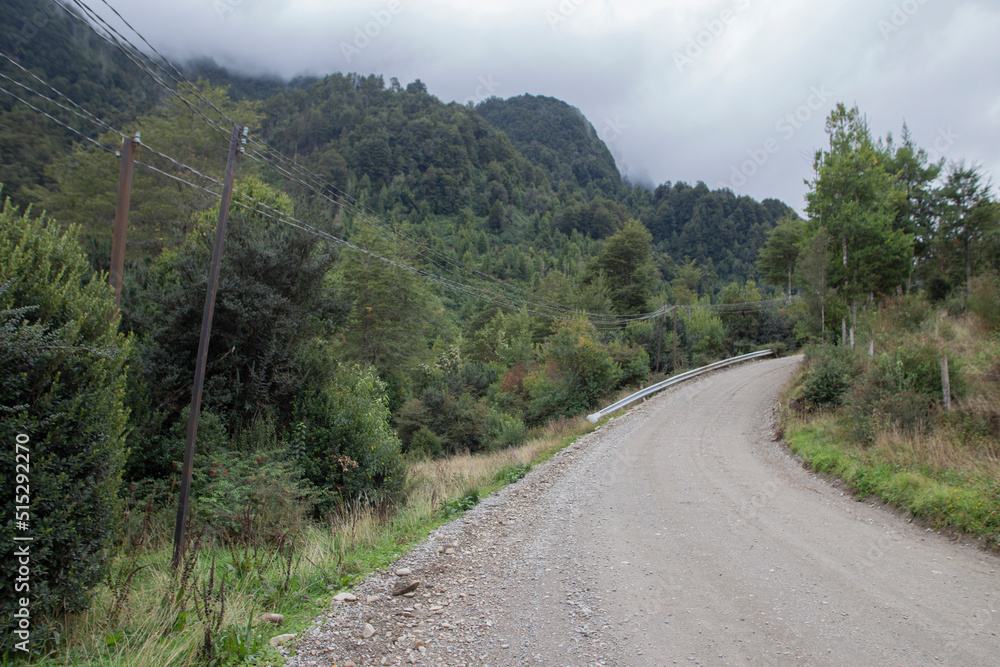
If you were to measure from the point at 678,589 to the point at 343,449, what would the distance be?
953 centimetres

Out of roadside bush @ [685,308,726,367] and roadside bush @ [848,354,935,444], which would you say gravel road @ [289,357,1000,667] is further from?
roadside bush @ [685,308,726,367]

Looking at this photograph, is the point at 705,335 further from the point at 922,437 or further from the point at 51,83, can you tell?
the point at 51,83

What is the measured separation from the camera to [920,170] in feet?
79.6

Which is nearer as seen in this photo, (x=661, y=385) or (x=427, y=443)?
(x=661, y=385)

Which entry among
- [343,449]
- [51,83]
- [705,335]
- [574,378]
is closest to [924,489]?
[343,449]

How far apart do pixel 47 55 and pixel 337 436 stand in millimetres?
41440

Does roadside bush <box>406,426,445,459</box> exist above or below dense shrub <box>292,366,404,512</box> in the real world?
below

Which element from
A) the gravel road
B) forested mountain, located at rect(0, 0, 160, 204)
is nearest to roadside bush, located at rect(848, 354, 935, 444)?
the gravel road

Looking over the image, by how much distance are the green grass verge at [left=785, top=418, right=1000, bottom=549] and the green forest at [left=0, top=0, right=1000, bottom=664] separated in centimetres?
520

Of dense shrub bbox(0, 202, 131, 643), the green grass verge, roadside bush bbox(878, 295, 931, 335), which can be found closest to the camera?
dense shrub bbox(0, 202, 131, 643)

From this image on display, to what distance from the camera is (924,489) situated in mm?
7035

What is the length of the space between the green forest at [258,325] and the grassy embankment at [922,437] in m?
2.88

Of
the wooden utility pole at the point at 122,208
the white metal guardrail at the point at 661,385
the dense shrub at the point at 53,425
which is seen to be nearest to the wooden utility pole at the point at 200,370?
the wooden utility pole at the point at 122,208

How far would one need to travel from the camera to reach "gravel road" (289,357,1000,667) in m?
3.81
